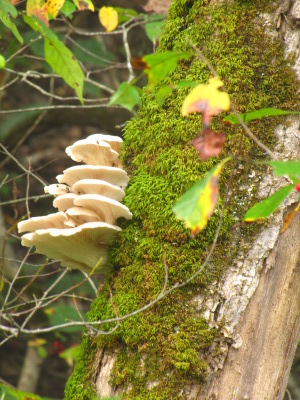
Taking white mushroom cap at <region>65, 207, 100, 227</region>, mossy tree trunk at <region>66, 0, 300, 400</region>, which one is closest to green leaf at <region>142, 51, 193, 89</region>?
mossy tree trunk at <region>66, 0, 300, 400</region>

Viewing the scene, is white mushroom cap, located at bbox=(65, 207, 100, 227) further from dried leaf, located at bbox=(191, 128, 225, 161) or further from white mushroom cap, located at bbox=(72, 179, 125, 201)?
dried leaf, located at bbox=(191, 128, 225, 161)

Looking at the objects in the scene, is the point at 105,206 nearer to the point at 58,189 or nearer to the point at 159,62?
the point at 58,189

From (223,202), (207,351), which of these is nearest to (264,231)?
(223,202)

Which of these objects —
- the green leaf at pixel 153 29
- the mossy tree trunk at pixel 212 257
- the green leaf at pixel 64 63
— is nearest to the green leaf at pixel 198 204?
the mossy tree trunk at pixel 212 257

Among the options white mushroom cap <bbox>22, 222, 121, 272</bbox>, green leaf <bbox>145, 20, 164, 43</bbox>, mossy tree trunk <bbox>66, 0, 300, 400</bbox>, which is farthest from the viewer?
green leaf <bbox>145, 20, 164, 43</bbox>

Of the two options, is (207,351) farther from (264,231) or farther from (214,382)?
(264,231)

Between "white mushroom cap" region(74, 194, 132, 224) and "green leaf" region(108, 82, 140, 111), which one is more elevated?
"green leaf" region(108, 82, 140, 111)

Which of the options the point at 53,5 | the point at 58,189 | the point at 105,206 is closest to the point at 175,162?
the point at 105,206
